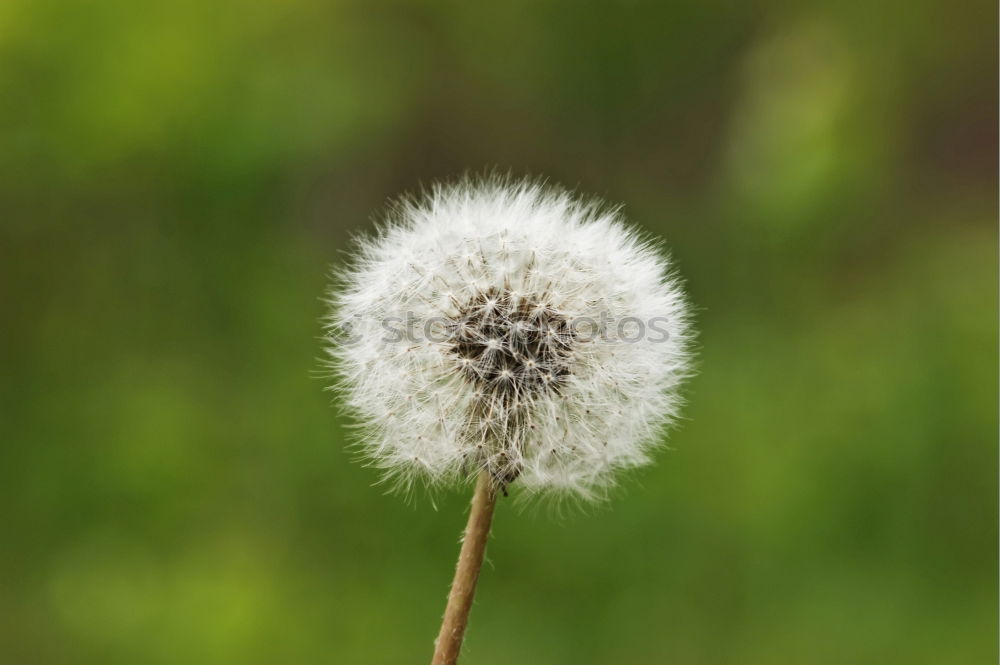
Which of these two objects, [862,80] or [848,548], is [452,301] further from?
[862,80]

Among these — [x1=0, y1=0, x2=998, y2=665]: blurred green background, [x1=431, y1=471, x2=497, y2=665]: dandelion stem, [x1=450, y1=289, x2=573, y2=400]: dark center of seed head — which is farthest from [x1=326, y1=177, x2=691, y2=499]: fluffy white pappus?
[x1=0, y1=0, x2=998, y2=665]: blurred green background

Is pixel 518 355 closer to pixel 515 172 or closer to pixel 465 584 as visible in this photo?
pixel 465 584

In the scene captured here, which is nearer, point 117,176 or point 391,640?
point 391,640

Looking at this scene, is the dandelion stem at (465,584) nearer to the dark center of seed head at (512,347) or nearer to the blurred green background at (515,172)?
the dark center of seed head at (512,347)

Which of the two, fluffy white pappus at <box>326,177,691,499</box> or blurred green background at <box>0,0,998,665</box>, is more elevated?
blurred green background at <box>0,0,998,665</box>

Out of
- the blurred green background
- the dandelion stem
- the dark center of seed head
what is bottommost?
the dandelion stem

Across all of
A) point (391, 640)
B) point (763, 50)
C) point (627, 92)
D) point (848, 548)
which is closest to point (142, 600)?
point (391, 640)

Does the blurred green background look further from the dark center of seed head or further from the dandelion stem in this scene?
the dandelion stem
